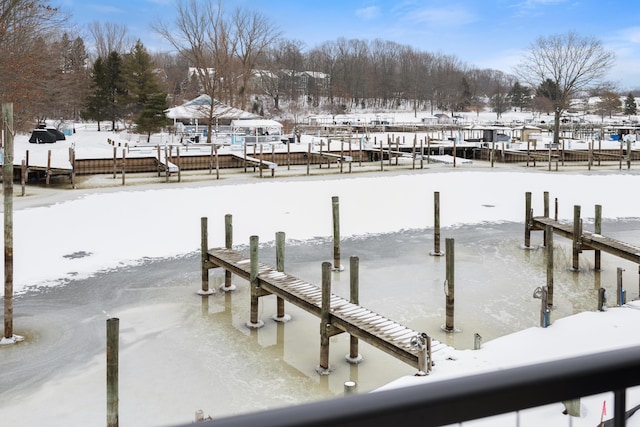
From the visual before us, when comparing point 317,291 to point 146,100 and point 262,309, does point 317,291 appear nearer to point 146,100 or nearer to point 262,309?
point 262,309

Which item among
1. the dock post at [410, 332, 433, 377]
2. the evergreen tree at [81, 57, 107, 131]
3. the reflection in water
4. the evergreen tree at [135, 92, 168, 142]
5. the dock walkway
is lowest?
the reflection in water

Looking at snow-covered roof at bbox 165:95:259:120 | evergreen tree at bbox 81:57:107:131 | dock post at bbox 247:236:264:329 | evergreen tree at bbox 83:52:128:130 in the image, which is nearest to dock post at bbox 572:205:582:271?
dock post at bbox 247:236:264:329

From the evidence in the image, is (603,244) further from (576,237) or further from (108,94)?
(108,94)

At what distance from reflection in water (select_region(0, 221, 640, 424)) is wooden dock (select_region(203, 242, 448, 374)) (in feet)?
2.34

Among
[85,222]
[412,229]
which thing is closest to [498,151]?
[412,229]

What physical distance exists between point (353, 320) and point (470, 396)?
343 inches

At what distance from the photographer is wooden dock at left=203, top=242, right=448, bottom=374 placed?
889 cm

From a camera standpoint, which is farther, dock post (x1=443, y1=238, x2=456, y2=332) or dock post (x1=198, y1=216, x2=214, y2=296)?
dock post (x1=198, y1=216, x2=214, y2=296)

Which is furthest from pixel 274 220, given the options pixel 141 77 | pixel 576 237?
pixel 141 77

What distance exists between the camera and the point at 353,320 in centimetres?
990

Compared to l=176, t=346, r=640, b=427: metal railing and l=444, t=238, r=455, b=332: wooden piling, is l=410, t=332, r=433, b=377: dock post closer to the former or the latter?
l=444, t=238, r=455, b=332: wooden piling

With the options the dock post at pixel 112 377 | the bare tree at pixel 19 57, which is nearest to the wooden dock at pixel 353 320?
the dock post at pixel 112 377

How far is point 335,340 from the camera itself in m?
11.3

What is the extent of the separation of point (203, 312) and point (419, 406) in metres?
12.0
